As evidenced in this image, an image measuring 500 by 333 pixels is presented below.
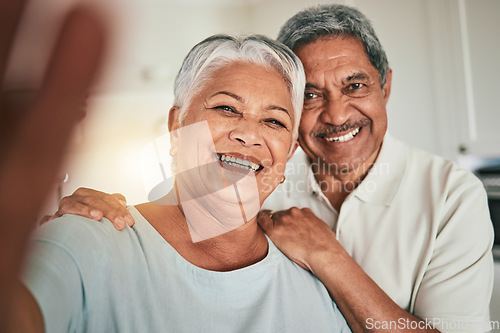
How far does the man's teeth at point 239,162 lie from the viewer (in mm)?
551

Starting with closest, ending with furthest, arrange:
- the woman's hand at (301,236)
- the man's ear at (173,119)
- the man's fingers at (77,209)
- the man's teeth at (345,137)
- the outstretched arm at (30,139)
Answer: the outstretched arm at (30,139), the man's fingers at (77,209), the man's ear at (173,119), the woman's hand at (301,236), the man's teeth at (345,137)

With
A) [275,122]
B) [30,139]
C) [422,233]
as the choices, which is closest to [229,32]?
[275,122]

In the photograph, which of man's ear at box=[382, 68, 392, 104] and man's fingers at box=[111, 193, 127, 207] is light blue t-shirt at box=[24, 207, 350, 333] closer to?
man's fingers at box=[111, 193, 127, 207]

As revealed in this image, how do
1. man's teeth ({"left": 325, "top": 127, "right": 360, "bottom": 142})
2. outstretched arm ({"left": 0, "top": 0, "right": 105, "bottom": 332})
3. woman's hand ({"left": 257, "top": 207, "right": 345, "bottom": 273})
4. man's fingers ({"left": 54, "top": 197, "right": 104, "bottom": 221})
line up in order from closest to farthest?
1. outstretched arm ({"left": 0, "top": 0, "right": 105, "bottom": 332})
2. man's fingers ({"left": 54, "top": 197, "right": 104, "bottom": 221})
3. woman's hand ({"left": 257, "top": 207, "right": 345, "bottom": 273})
4. man's teeth ({"left": 325, "top": 127, "right": 360, "bottom": 142})

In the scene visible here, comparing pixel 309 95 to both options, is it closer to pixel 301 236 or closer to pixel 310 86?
pixel 310 86

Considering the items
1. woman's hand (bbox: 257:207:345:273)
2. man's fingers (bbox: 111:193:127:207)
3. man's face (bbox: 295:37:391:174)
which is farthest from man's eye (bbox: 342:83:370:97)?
man's fingers (bbox: 111:193:127:207)

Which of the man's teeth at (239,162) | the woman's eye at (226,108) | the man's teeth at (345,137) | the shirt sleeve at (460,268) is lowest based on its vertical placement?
the shirt sleeve at (460,268)

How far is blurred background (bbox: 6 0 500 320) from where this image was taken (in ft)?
1.12

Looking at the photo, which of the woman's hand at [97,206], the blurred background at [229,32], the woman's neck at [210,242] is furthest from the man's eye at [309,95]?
the woman's hand at [97,206]

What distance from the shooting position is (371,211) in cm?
76

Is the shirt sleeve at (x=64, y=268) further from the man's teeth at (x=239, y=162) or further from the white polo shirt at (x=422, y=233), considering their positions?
the white polo shirt at (x=422, y=233)

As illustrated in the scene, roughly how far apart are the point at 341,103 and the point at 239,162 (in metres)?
0.26

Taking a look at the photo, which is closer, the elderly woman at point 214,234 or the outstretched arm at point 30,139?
the outstretched arm at point 30,139

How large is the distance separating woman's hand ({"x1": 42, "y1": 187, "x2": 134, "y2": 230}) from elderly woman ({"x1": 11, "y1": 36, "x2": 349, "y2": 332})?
0.01 meters
